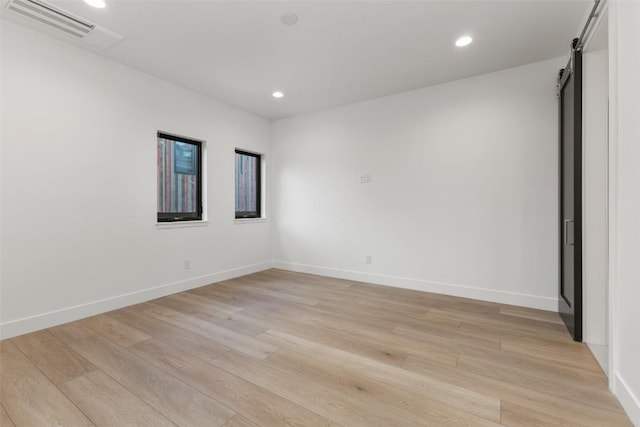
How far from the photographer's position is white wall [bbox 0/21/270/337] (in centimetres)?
236

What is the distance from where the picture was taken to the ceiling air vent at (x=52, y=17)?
215 cm

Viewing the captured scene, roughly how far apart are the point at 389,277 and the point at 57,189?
3839 millimetres

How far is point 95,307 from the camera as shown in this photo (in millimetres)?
2820

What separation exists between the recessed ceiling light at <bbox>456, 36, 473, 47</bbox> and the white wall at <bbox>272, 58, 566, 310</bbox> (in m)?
0.81

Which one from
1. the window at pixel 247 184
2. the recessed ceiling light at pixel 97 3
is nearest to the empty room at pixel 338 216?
the recessed ceiling light at pixel 97 3

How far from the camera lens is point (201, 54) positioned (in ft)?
9.35

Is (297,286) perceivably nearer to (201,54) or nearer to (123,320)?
(123,320)

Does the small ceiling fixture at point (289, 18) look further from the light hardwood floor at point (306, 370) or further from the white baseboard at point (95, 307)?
the white baseboard at point (95, 307)

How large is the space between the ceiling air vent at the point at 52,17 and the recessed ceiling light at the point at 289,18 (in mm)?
1652

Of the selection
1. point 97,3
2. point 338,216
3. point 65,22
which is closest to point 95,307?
point 65,22
